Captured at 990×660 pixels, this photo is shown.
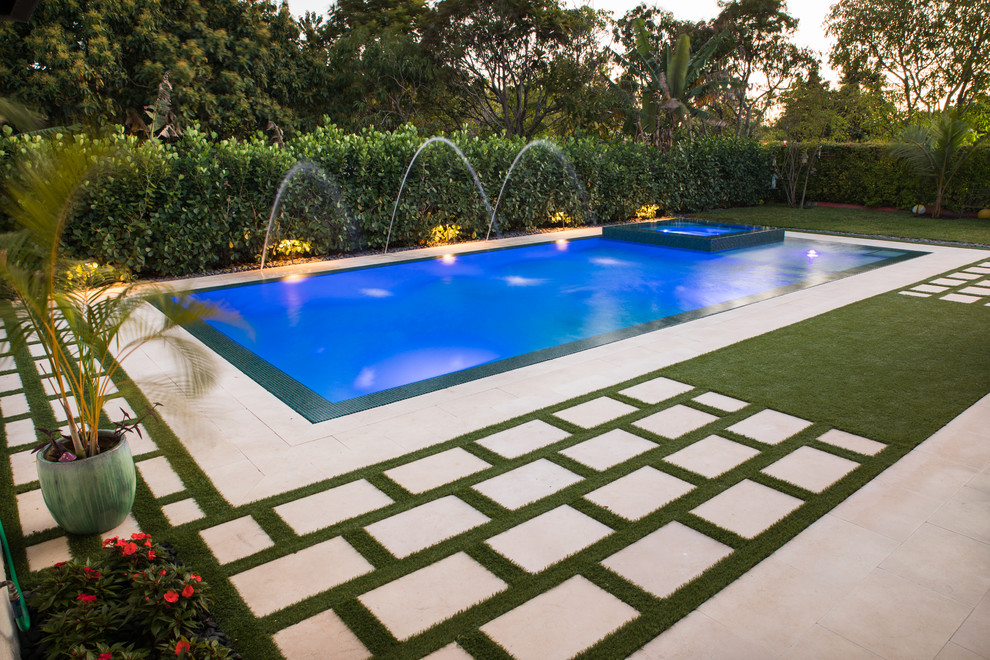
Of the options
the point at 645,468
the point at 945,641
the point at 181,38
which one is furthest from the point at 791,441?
the point at 181,38

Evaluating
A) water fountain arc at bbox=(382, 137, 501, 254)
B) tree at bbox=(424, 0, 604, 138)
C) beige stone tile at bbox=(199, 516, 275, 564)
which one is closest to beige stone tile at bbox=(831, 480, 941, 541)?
beige stone tile at bbox=(199, 516, 275, 564)

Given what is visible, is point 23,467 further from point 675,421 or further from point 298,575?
point 675,421

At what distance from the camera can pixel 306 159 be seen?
10680mm

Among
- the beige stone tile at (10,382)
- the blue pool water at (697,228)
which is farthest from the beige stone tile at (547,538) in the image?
the blue pool water at (697,228)

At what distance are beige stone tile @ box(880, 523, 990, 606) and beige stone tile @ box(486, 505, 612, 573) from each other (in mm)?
1332

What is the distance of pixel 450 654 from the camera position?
2402 millimetres

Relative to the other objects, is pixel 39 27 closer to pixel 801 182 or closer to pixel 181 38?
pixel 181 38

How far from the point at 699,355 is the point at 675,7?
1039 inches

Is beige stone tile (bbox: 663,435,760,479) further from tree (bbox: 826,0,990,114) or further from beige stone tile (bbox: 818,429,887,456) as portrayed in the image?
tree (bbox: 826,0,990,114)

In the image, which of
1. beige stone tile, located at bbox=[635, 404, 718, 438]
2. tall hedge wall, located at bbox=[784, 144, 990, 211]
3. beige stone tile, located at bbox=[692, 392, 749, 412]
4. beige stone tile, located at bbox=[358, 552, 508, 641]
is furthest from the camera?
tall hedge wall, located at bbox=[784, 144, 990, 211]

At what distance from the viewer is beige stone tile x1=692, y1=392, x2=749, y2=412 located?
15.1 ft

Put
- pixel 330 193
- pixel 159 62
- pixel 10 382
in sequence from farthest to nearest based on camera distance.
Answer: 1. pixel 159 62
2. pixel 330 193
3. pixel 10 382

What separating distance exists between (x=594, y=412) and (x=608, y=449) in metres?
0.60

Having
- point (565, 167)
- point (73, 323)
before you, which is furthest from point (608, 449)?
point (565, 167)
